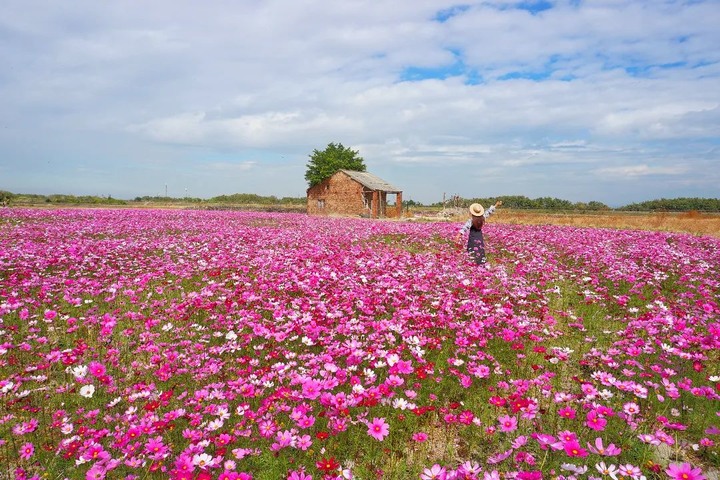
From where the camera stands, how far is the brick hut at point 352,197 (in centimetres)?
4581

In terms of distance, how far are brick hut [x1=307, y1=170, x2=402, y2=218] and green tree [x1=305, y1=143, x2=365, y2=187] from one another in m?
6.20

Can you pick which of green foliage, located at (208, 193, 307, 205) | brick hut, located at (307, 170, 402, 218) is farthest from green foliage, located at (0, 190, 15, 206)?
green foliage, located at (208, 193, 307, 205)

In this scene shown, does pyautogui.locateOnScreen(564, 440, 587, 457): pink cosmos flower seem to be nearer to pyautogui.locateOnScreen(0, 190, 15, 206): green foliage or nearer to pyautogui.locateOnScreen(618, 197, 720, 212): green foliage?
pyautogui.locateOnScreen(0, 190, 15, 206): green foliage

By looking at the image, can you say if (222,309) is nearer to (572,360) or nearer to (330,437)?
(330,437)

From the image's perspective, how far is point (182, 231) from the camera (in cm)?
1858

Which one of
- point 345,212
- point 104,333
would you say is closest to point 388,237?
point 104,333

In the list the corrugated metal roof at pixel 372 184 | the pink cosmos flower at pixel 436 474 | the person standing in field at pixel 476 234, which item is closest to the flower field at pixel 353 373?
the pink cosmos flower at pixel 436 474

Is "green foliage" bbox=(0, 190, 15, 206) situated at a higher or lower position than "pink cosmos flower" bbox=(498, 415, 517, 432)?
higher

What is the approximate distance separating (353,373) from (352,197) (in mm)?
42587

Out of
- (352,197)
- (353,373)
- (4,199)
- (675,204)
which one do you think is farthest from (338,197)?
(675,204)

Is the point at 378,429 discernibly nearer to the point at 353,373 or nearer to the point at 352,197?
the point at 353,373

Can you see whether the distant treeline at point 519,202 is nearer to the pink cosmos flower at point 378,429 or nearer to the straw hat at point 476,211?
the straw hat at point 476,211

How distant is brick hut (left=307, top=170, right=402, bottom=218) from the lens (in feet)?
150

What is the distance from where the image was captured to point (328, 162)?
190ft
